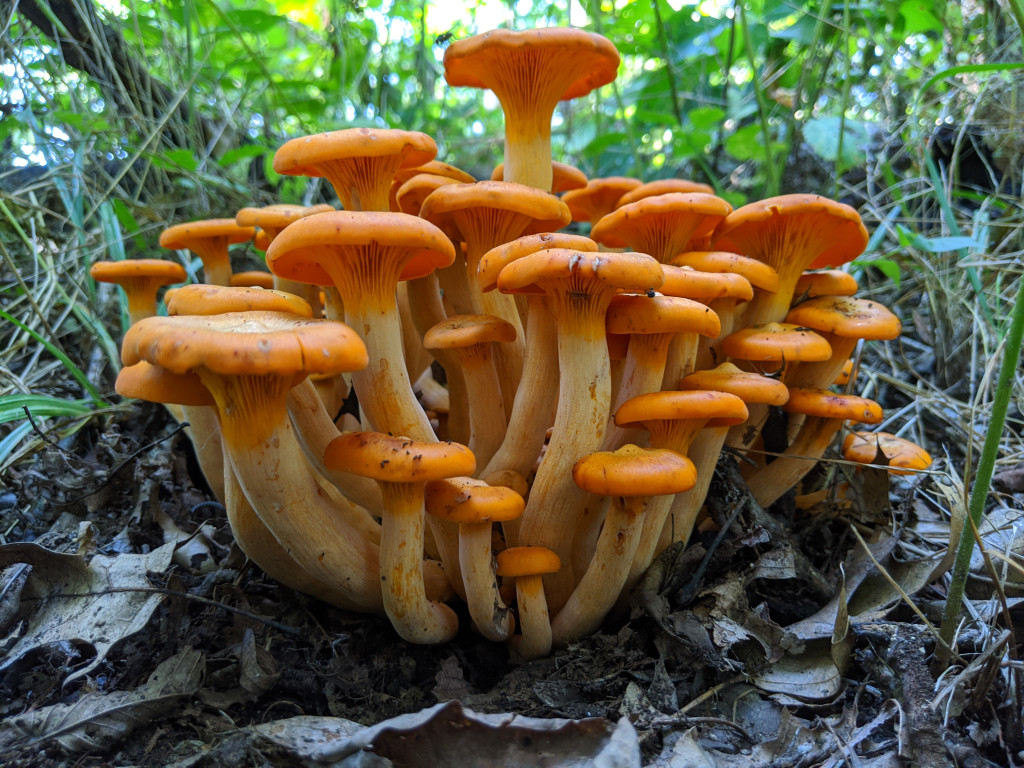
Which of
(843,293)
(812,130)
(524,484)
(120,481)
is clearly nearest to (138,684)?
(120,481)

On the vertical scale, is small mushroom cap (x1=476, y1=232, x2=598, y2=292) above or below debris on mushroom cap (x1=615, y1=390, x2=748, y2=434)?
above

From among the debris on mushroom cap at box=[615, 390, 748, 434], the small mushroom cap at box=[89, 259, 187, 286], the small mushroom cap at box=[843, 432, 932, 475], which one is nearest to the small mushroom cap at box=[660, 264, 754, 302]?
the debris on mushroom cap at box=[615, 390, 748, 434]

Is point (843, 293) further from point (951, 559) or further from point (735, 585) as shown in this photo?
point (735, 585)

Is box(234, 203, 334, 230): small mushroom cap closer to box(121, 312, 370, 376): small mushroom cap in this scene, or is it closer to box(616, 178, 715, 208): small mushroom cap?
box(121, 312, 370, 376): small mushroom cap

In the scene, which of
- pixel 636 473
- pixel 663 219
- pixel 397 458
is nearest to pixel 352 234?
pixel 397 458

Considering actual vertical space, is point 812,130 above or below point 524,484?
above

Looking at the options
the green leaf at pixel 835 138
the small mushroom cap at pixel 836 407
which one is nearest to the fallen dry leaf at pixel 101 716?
the small mushroom cap at pixel 836 407
